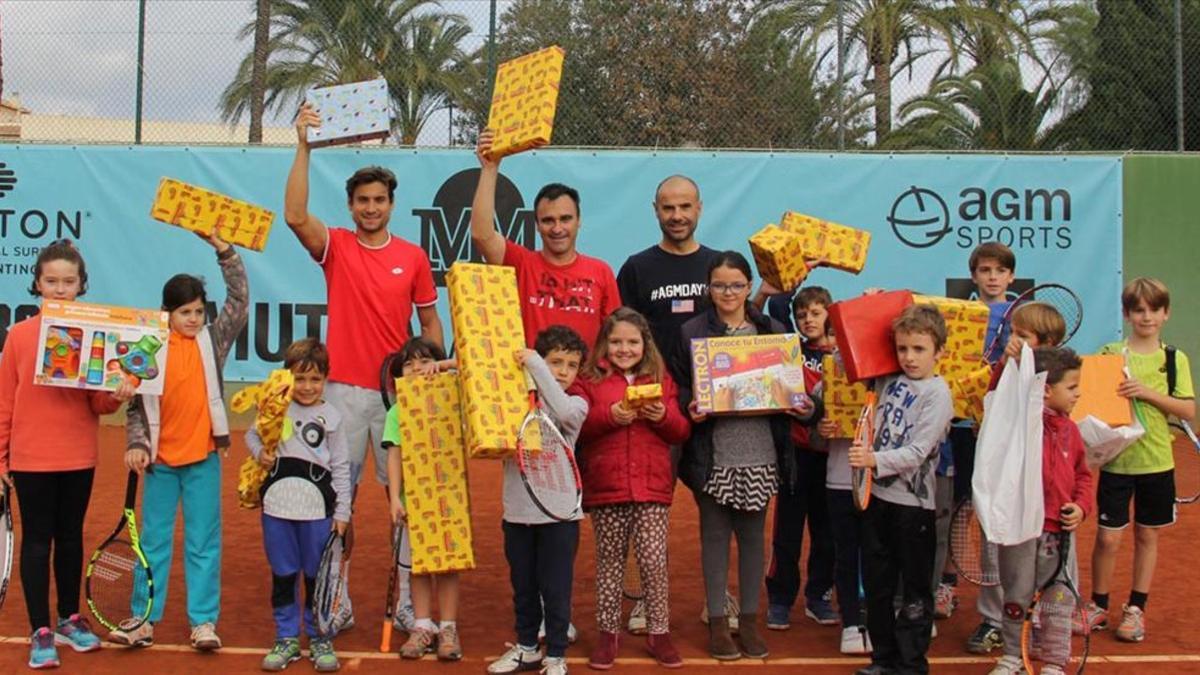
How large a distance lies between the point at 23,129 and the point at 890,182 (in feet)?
26.7

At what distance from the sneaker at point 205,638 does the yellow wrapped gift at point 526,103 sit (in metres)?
2.35

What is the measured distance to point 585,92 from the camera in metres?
15.1

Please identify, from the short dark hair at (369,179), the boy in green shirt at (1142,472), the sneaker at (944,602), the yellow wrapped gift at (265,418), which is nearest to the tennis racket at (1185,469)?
the boy in green shirt at (1142,472)

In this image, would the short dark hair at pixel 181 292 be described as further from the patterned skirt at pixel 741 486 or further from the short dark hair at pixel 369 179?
the patterned skirt at pixel 741 486

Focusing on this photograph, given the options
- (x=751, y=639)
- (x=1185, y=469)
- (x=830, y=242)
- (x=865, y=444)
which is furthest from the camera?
(x=1185, y=469)

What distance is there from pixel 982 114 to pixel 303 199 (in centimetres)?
1412

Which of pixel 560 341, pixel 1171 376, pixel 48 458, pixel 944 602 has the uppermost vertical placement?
pixel 560 341

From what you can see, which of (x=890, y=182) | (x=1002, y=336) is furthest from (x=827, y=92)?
(x=1002, y=336)

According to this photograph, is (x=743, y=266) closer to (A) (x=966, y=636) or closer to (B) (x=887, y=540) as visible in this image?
(B) (x=887, y=540)

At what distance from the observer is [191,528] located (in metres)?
5.27

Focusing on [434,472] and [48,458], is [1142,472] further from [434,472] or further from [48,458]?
[48,458]

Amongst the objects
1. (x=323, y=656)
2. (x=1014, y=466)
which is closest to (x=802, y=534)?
(x=1014, y=466)

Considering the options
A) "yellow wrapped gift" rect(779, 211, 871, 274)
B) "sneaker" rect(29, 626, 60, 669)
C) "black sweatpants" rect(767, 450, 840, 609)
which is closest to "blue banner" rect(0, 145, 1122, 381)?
"yellow wrapped gift" rect(779, 211, 871, 274)

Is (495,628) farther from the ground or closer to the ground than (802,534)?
closer to the ground
